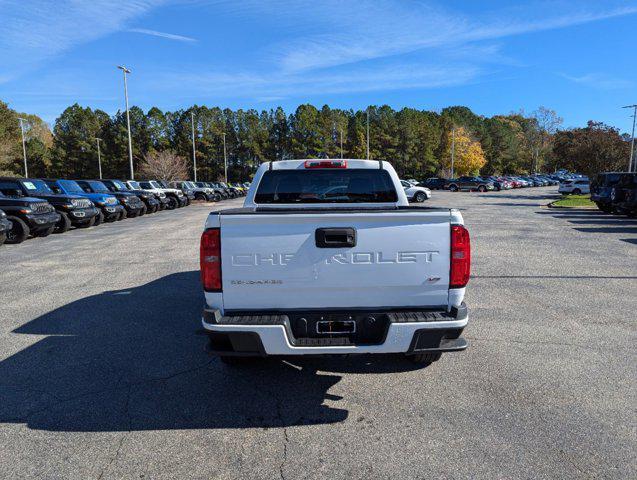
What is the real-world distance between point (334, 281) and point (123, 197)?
2060 cm

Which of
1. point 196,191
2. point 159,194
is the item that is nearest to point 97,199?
point 159,194

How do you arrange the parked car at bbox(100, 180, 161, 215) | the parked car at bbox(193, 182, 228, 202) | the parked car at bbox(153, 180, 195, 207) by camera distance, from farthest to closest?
1. the parked car at bbox(193, 182, 228, 202)
2. the parked car at bbox(153, 180, 195, 207)
3. the parked car at bbox(100, 180, 161, 215)

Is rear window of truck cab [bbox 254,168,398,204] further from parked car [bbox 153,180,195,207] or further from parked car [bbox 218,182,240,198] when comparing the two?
parked car [bbox 218,182,240,198]

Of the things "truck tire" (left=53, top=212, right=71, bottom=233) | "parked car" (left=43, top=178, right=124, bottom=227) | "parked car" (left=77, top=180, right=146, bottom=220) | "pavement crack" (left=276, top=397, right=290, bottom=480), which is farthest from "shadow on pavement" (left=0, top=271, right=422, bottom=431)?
"parked car" (left=77, top=180, right=146, bottom=220)

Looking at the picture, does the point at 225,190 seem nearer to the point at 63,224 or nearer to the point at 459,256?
the point at 63,224

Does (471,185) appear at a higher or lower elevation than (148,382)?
higher

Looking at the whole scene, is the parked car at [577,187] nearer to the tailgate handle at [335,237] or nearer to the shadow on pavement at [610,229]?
the shadow on pavement at [610,229]

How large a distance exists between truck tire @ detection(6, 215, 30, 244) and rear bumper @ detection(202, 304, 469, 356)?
476 inches

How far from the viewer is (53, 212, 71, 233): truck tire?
15383 mm

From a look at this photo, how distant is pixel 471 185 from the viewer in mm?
55062

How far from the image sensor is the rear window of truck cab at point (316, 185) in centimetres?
511

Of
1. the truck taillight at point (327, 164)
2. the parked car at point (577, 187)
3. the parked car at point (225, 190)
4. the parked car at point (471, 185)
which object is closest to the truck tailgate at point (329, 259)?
the truck taillight at point (327, 164)

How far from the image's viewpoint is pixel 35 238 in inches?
563

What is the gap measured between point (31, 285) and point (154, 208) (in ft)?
62.9
